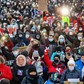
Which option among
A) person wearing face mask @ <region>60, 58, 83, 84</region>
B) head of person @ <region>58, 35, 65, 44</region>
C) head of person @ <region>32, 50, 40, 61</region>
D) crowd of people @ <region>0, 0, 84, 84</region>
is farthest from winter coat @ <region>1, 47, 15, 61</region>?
head of person @ <region>58, 35, 65, 44</region>

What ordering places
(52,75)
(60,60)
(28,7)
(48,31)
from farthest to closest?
1. (28,7)
2. (48,31)
3. (60,60)
4. (52,75)

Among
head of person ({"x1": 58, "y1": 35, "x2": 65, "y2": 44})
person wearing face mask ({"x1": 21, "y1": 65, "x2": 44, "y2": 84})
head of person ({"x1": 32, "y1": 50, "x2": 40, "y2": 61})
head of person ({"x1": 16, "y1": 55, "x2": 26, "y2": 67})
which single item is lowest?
person wearing face mask ({"x1": 21, "y1": 65, "x2": 44, "y2": 84})

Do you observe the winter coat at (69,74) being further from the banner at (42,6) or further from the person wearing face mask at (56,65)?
the banner at (42,6)

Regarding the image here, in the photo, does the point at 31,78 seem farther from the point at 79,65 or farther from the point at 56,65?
the point at 79,65

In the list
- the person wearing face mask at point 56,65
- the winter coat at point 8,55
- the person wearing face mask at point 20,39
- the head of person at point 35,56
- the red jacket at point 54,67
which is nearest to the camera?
the red jacket at point 54,67

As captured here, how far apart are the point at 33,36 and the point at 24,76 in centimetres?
508

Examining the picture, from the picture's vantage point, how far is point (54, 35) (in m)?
14.5

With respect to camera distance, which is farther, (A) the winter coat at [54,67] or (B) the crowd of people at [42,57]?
(A) the winter coat at [54,67]

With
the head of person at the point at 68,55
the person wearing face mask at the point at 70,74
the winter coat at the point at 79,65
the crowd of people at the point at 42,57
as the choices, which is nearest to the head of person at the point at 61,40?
the crowd of people at the point at 42,57

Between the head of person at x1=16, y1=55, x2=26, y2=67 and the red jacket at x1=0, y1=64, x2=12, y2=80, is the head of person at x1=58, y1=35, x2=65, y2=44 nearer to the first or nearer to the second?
the head of person at x1=16, y1=55, x2=26, y2=67

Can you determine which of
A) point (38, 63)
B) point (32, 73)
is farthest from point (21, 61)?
point (32, 73)

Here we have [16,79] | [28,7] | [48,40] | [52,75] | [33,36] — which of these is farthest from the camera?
[28,7]

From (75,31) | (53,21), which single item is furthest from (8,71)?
(53,21)

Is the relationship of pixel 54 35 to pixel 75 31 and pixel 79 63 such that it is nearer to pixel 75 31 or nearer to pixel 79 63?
pixel 75 31
